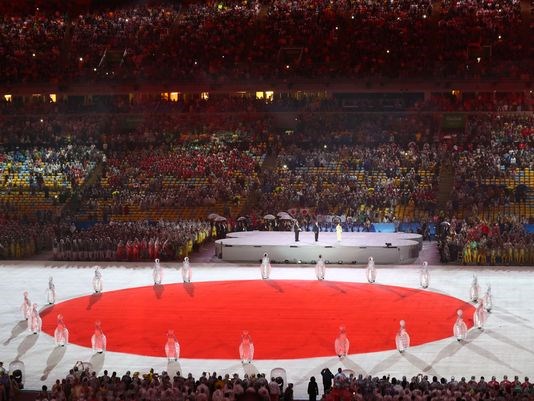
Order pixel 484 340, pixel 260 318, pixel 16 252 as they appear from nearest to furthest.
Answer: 1. pixel 484 340
2. pixel 260 318
3. pixel 16 252

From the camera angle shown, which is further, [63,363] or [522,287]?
[522,287]

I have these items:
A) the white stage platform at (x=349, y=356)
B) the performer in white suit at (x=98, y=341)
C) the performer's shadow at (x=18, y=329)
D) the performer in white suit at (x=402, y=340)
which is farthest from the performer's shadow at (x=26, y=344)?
the performer in white suit at (x=402, y=340)

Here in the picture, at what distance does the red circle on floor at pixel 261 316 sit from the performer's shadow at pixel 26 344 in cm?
74

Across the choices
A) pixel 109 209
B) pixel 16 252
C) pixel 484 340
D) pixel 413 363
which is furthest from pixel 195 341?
pixel 109 209

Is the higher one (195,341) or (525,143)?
(525,143)

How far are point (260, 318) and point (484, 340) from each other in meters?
6.23

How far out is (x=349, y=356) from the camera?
2333cm

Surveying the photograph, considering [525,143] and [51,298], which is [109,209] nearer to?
[51,298]

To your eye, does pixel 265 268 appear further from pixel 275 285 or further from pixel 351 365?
pixel 351 365

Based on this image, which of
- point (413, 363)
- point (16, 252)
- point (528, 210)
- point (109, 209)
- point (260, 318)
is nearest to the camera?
point (413, 363)

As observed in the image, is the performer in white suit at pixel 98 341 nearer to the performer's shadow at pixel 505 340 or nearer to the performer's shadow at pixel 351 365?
the performer's shadow at pixel 351 365

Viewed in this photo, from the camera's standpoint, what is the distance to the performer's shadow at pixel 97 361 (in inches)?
892

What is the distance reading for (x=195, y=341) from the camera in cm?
2503

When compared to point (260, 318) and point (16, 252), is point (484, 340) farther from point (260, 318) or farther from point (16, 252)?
point (16, 252)
